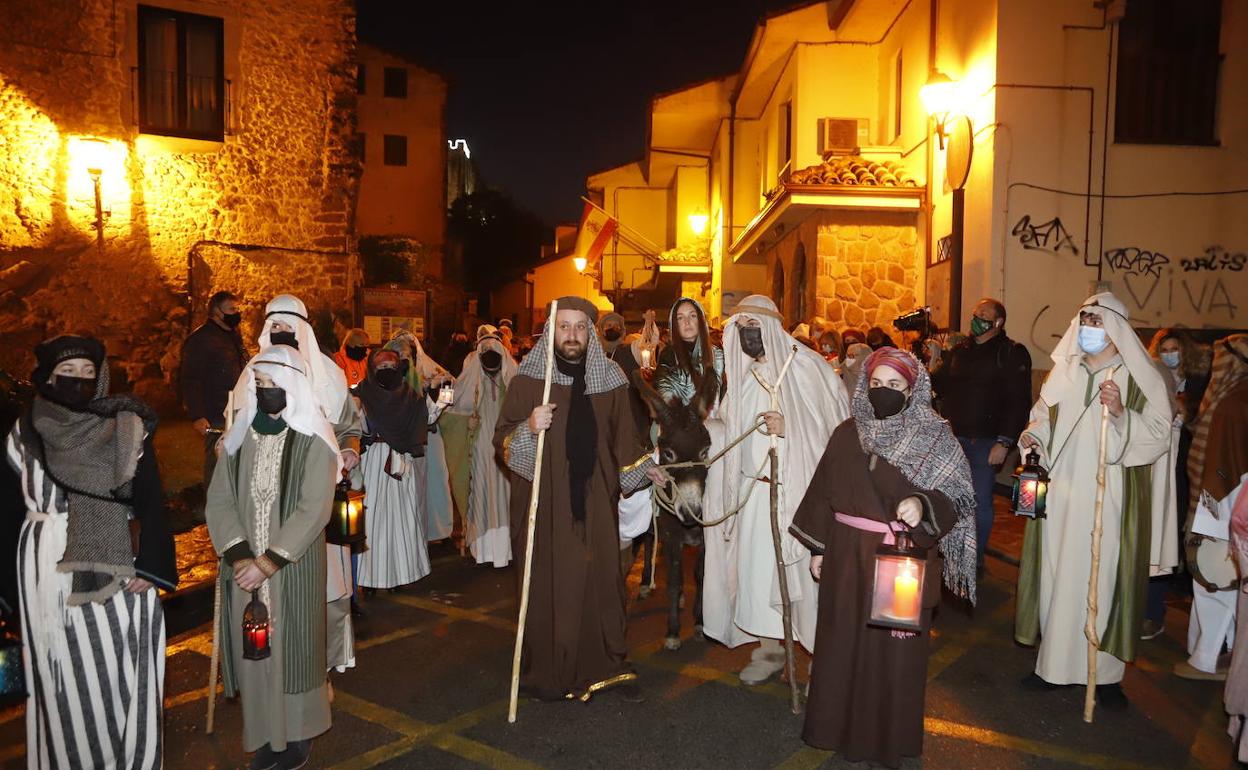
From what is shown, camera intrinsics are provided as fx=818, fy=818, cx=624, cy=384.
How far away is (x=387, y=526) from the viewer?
266 inches

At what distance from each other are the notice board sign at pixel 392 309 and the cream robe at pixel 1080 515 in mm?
12751

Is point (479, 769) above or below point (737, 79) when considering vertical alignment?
below

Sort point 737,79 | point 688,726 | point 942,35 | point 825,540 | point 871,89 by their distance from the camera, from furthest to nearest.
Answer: point 737,79, point 871,89, point 942,35, point 688,726, point 825,540

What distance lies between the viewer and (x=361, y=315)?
16.5 m

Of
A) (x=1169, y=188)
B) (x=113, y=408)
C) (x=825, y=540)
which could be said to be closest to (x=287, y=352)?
(x=113, y=408)

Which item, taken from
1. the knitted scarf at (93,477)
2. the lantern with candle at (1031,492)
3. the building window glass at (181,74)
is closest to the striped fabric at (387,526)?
the knitted scarf at (93,477)

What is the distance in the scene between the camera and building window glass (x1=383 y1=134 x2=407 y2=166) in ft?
109

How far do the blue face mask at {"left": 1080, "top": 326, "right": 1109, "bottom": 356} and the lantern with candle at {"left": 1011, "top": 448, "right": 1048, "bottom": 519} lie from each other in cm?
76

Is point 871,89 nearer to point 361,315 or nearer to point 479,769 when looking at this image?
point 361,315

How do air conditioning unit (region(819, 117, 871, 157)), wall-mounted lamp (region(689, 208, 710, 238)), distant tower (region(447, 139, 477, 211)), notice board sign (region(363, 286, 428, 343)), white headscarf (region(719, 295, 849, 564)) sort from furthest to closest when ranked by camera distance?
distant tower (region(447, 139, 477, 211))
wall-mounted lamp (region(689, 208, 710, 238))
notice board sign (region(363, 286, 428, 343))
air conditioning unit (region(819, 117, 871, 157))
white headscarf (region(719, 295, 849, 564))

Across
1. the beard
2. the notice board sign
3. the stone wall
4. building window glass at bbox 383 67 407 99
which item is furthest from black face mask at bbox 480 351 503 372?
building window glass at bbox 383 67 407 99

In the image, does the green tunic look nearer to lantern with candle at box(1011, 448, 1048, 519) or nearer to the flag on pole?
lantern with candle at box(1011, 448, 1048, 519)

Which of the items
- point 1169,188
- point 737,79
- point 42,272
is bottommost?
point 42,272

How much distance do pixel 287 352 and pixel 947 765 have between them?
12.4 feet
